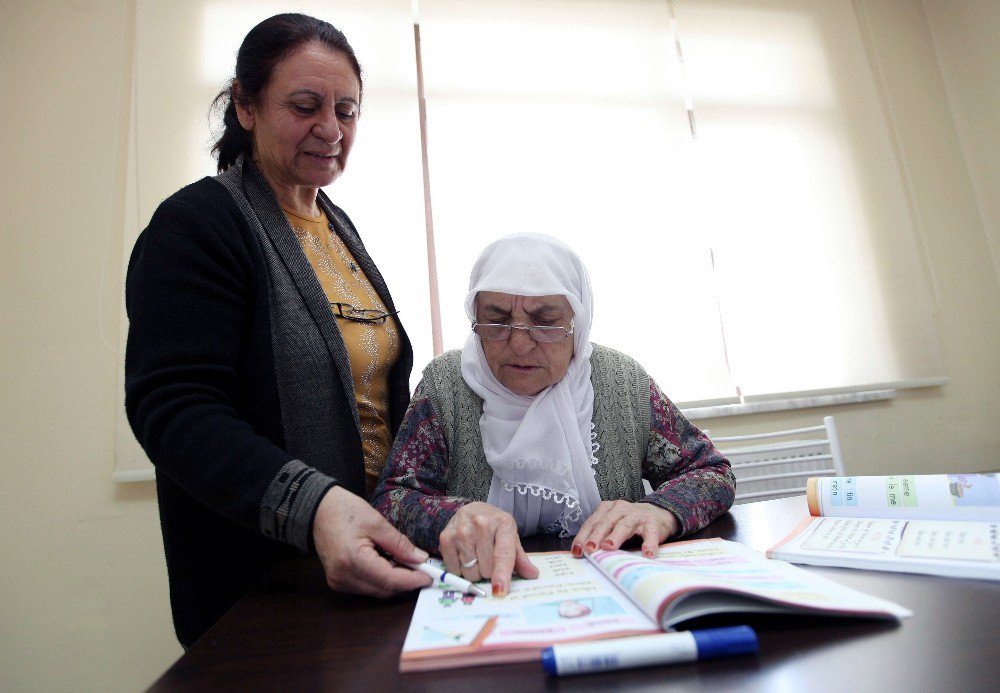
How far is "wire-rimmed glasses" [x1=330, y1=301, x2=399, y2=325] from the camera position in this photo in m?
1.12

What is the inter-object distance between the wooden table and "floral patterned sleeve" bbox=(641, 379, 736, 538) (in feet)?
0.93

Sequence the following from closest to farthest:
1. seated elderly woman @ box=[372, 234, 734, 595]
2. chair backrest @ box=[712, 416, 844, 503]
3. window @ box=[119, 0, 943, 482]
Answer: seated elderly woman @ box=[372, 234, 734, 595]
chair backrest @ box=[712, 416, 844, 503]
window @ box=[119, 0, 943, 482]

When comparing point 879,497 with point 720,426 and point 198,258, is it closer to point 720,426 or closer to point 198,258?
point 198,258

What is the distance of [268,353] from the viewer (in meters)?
0.91

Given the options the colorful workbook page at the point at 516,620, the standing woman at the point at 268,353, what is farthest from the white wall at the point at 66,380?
the colorful workbook page at the point at 516,620

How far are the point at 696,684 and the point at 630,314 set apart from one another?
200cm

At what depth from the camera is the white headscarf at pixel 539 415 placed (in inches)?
40.9

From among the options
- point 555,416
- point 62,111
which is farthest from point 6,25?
point 555,416

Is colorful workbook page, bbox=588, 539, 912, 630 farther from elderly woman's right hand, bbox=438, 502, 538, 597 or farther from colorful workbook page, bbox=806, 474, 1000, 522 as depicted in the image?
colorful workbook page, bbox=806, 474, 1000, 522

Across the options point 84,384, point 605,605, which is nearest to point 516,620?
point 605,605

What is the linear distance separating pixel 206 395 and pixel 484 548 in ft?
1.41

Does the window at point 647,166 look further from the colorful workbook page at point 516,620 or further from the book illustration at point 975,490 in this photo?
the colorful workbook page at point 516,620

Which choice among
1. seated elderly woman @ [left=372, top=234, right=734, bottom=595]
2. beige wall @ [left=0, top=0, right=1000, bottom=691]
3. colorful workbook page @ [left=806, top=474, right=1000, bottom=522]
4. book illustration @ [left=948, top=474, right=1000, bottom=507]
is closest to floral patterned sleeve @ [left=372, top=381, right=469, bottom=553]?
seated elderly woman @ [left=372, top=234, right=734, bottom=595]

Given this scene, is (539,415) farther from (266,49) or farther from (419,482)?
(266,49)
